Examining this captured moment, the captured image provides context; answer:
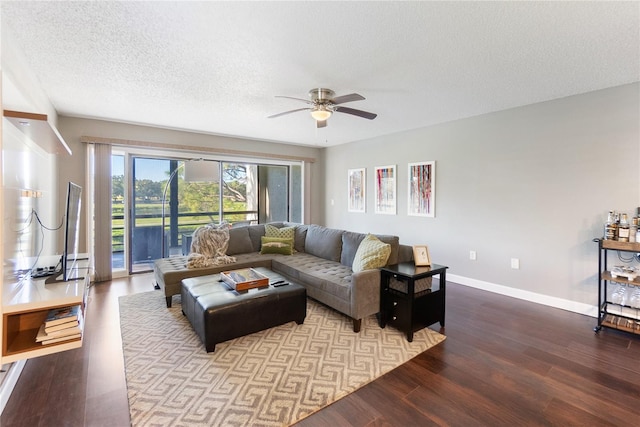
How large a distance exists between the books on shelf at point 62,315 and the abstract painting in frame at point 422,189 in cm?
449

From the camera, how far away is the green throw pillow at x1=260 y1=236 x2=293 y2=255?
441cm

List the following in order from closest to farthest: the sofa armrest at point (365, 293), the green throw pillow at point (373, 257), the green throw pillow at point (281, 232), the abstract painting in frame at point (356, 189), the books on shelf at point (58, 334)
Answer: the books on shelf at point (58, 334), the sofa armrest at point (365, 293), the green throw pillow at point (373, 257), the green throw pillow at point (281, 232), the abstract painting in frame at point (356, 189)

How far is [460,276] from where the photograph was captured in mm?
4418

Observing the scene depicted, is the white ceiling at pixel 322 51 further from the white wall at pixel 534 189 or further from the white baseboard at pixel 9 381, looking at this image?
the white baseboard at pixel 9 381

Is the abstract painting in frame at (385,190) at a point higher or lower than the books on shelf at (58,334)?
A: higher

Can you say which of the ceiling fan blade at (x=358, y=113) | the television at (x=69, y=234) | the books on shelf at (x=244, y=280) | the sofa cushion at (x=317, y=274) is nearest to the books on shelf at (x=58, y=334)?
the television at (x=69, y=234)

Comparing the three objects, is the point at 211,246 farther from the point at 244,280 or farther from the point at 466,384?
the point at 466,384

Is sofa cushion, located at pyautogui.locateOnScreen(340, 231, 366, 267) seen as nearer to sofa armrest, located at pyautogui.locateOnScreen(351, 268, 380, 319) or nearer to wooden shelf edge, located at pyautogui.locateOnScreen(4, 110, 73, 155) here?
sofa armrest, located at pyautogui.locateOnScreen(351, 268, 380, 319)

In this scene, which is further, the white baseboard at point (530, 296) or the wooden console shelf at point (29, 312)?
the white baseboard at point (530, 296)

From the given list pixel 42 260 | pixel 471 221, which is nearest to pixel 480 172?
pixel 471 221

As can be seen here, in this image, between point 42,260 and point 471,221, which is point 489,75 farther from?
point 42,260

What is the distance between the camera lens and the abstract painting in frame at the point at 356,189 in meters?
5.97

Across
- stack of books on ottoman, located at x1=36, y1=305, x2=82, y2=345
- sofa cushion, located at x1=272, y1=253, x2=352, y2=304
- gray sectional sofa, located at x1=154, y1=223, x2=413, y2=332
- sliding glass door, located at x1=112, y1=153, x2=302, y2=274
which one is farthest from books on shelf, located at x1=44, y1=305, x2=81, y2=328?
sliding glass door, located at x1=112, y1=153, x2=302, y2=274

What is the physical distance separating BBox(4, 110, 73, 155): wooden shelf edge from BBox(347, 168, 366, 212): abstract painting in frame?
4627 mm
